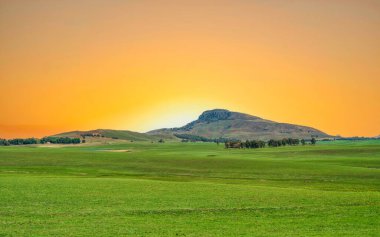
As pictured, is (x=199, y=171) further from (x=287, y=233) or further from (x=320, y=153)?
(x=320, y=153)

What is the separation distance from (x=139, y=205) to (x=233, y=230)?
14608mm

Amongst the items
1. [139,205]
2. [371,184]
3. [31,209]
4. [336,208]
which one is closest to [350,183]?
[371,184]

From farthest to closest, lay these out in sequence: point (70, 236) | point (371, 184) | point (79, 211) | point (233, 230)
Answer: point (371, 184), point (79, 211), point (233, 230), point (70, 236)

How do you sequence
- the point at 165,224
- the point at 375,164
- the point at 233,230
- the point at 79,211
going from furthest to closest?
the point at 375,164, the point at 79,211, the point at 165,224, the point at 233,230

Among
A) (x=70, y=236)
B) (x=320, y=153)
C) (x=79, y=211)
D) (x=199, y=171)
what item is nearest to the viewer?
(x=70, y=236)

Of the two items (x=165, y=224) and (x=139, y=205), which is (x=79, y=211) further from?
(x=165, y=224)

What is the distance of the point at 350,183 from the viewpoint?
7250 centimetres

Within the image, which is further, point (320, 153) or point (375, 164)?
point (320, 153)

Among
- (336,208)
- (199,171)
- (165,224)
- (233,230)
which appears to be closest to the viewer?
(233,230)

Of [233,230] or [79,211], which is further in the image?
[79,211]

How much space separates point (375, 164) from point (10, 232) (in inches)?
4121

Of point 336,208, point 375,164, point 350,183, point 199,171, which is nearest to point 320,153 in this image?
point 375,164

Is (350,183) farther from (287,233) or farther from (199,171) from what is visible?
(287,233)

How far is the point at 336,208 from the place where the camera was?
41.5m
